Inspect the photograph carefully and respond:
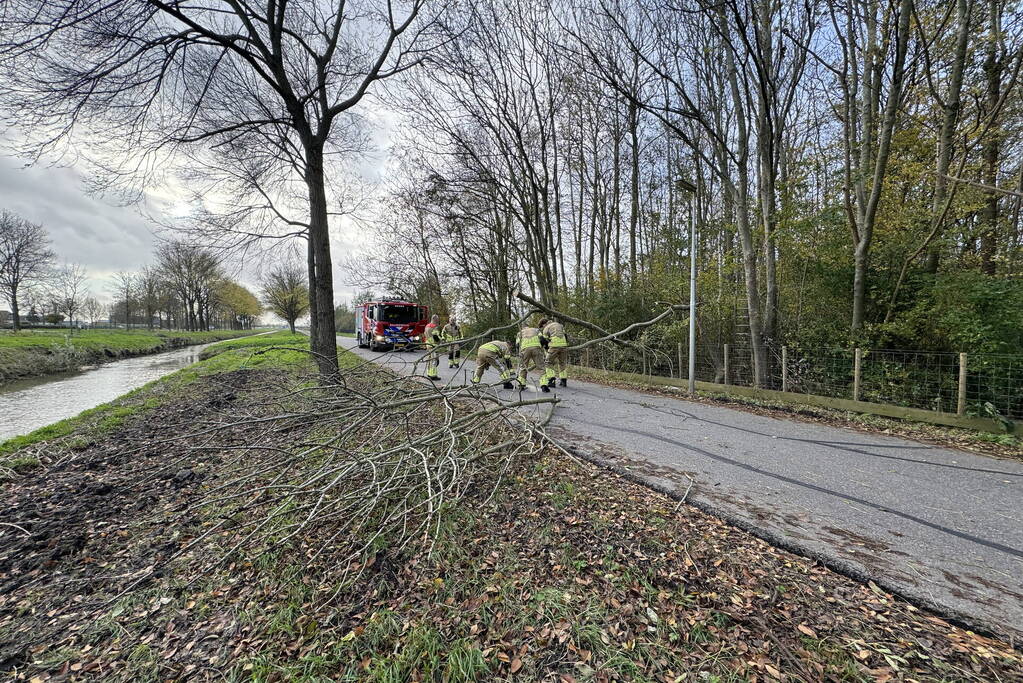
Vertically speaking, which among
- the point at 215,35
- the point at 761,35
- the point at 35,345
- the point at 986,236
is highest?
the point at 761,35

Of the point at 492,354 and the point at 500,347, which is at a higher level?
the point at 500,347

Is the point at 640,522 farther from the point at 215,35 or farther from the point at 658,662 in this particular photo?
the point at 215,35

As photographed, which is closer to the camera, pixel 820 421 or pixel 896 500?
pixel 896 500

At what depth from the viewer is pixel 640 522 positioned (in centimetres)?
290

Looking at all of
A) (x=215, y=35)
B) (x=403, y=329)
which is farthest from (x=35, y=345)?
(x=215, y=35)

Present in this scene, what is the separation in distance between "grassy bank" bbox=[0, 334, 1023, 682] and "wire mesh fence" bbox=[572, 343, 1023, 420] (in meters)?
2.85

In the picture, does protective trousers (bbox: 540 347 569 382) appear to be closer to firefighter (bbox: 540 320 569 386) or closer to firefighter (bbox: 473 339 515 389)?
firefighter (bbox: 540 320 569 386)

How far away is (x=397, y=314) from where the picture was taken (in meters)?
19.9

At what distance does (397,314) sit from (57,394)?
11631mm

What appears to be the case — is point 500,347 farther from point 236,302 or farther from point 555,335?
point 236,302

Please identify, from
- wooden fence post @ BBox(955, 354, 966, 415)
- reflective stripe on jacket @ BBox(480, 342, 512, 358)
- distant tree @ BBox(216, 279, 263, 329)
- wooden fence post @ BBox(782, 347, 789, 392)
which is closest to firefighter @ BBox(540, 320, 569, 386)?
reflective stripe on jacket @ BBox(480, 342, 512, 358)

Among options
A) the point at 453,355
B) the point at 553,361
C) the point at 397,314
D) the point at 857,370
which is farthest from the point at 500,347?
the point at 397,314

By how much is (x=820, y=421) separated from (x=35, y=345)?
2889cm

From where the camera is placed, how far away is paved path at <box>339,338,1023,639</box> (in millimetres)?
2314
